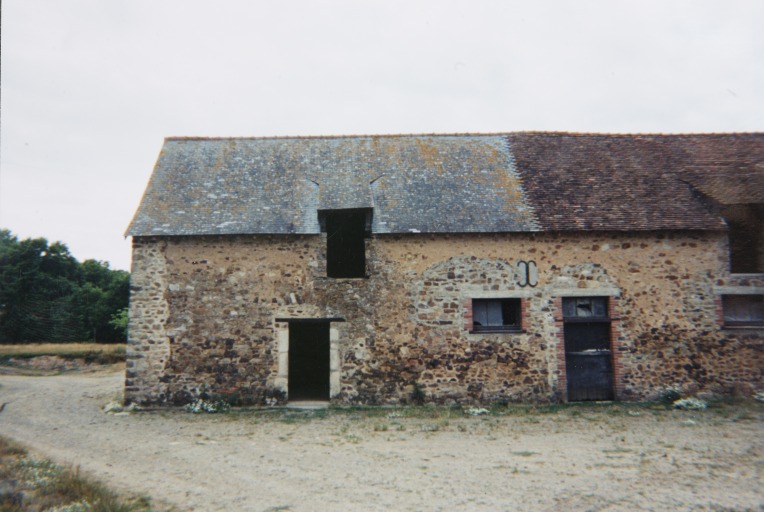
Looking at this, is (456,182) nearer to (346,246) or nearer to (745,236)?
(346,246)

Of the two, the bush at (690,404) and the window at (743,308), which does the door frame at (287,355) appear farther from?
the window at (743,308)

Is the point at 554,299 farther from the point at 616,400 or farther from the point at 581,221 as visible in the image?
the point at 616,400

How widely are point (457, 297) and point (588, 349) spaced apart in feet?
11.4

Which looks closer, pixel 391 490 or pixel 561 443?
pixel 391 490

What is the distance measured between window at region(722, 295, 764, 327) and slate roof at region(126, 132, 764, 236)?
1902mm

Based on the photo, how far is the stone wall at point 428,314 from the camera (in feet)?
35.8

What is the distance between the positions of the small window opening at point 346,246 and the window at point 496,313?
329cm

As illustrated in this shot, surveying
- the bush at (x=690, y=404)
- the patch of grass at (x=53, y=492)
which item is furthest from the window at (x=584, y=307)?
the patch of grass at (x=53, y=492)

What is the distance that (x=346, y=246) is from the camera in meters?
13.4

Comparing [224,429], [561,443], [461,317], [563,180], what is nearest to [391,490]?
[561,443]

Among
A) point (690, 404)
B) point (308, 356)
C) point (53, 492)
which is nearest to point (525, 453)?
point (690, 404)

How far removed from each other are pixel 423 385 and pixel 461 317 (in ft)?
6.10

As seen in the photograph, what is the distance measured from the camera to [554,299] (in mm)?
11234

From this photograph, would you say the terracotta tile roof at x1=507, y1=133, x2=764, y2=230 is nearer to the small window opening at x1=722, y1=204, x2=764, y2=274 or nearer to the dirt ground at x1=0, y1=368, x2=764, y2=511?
the small window opening at x1=722, y1=204, x2=764, y2=274
